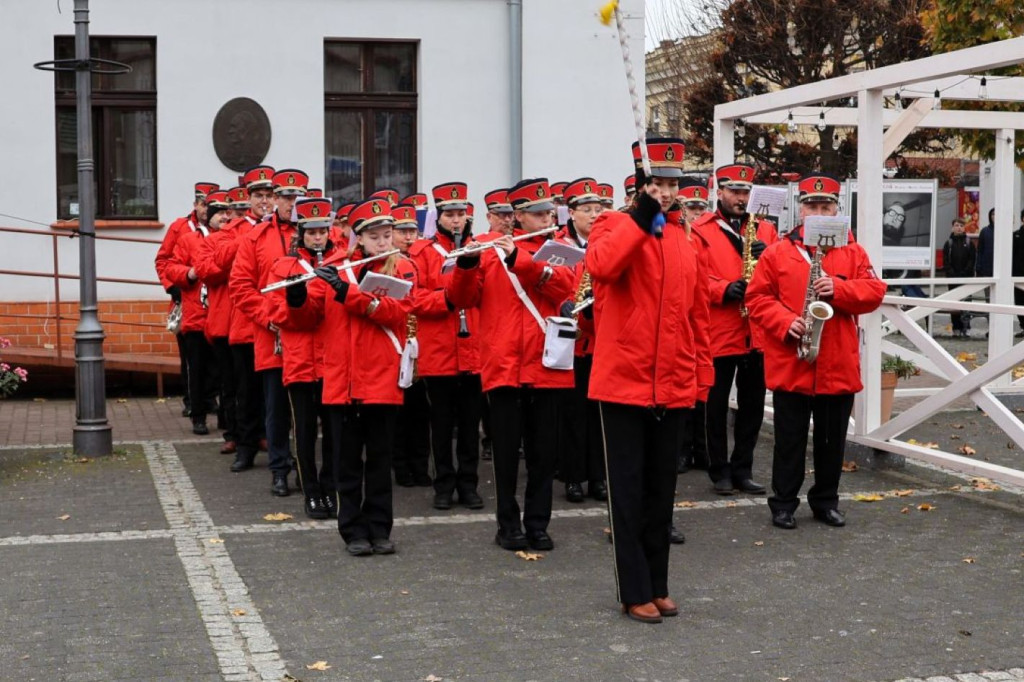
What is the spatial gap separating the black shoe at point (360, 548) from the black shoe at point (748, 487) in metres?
2.96

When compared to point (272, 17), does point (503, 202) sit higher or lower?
lower

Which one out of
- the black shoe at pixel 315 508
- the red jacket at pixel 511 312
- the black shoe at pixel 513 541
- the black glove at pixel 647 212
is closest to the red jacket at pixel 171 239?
the black shoe at pixel 315 508

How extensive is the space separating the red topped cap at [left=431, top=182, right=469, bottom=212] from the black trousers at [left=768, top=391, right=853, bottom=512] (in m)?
2.39

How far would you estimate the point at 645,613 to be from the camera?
650 centimetres

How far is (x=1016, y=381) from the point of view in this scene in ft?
46.0

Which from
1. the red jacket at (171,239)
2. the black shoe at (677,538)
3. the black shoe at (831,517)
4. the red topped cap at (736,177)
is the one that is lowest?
the black shoe at (677,538)

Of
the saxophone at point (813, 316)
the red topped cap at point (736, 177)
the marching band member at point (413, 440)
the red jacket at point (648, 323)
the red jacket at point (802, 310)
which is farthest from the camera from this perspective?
the marching band member at point (413, 440)

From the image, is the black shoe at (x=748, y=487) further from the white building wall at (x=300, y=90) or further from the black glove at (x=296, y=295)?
the white building wall at (x=300, y=90)

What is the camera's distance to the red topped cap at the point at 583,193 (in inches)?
327

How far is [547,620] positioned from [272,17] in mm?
11005

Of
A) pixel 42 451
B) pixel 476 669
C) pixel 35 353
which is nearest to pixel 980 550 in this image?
pixel 476 669

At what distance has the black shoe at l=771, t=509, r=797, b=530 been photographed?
847 cm

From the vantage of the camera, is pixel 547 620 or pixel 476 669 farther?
pixel 547 620

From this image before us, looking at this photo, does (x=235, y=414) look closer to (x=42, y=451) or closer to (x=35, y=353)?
(x=42, y=451)
